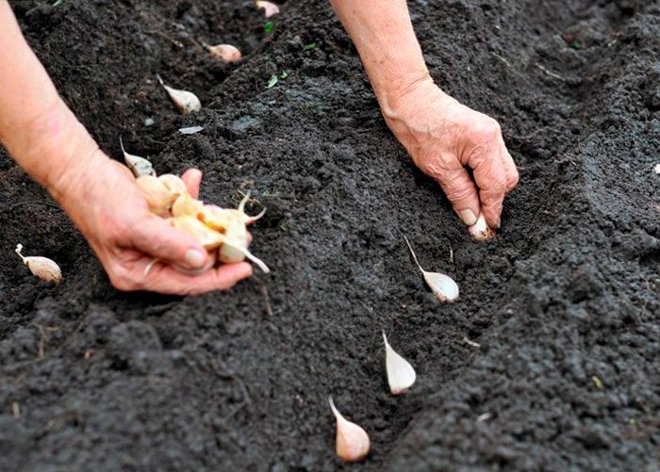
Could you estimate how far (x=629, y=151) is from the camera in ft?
8.57

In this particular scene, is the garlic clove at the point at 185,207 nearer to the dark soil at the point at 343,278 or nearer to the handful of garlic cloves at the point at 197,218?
the handful of garlic cloves at the point at 197,218

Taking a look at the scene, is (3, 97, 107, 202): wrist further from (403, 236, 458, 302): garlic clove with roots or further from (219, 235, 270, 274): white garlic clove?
(403, 236, 458, 302): garlic clove with roots

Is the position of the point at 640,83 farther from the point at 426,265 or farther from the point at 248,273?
the point at 248,273

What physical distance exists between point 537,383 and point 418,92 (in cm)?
97

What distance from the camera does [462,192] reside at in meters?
2.38

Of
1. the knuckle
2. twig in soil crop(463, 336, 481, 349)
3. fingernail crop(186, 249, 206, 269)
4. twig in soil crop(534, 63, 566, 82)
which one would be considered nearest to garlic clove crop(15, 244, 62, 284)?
fingernail crop(186, 249, 206, 269)

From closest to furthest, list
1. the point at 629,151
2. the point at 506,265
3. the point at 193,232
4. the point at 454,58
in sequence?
1. the point at 193,232
2. the point at 506,265
3. the point at 629,151
4. the point at 454,58

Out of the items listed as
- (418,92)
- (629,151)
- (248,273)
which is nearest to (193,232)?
(248,273)

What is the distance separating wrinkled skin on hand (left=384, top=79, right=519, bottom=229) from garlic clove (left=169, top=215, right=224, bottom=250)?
80 cm

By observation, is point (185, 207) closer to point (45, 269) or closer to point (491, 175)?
point (45, 269)

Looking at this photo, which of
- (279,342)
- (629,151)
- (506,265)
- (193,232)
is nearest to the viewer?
(193,232)

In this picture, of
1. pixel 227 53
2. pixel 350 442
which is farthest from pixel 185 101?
pixel 350 442

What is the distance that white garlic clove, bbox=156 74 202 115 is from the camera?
2889 mm

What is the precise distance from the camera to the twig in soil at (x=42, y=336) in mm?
1879
